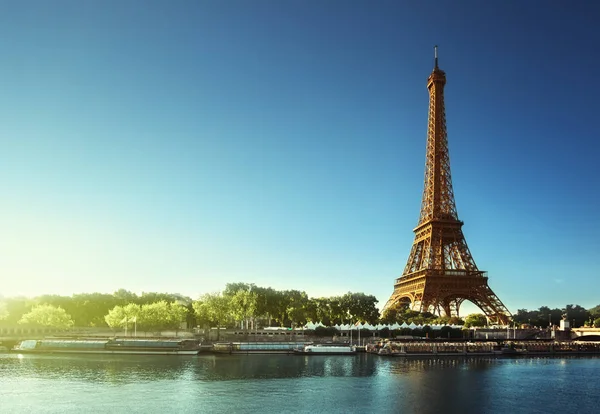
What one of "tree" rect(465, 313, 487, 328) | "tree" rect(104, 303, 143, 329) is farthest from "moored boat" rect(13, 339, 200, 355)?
"tree" rect(465, 313, 487, 328)

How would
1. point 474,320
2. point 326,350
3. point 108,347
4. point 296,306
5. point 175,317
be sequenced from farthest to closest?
point 474,320 → point 296,306 → point 175,317 → point 108,347 → point 326,350

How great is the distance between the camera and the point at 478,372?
7550 cm

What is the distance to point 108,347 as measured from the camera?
97.9 metres

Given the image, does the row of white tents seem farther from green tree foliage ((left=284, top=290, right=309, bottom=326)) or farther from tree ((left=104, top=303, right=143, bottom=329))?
tree ((left=104, top=303, right=143, bottom=329))

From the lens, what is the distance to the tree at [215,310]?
11938 centimetres

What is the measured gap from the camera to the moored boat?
9642 cm

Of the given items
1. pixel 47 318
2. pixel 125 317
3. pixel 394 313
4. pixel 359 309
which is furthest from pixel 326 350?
pixel 47 318

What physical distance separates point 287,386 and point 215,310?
205ft

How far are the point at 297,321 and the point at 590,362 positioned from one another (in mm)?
61665

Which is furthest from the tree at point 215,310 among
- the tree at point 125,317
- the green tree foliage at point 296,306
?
the green tree foliage at point 296,306

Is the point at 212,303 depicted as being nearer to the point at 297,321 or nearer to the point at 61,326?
the point at 297,321

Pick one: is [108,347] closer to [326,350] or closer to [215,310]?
[215,310]

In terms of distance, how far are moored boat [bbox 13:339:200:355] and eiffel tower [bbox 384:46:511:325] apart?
56.6 metres

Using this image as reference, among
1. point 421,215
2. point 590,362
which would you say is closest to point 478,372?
point 590,362
